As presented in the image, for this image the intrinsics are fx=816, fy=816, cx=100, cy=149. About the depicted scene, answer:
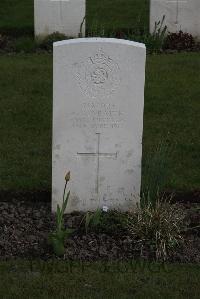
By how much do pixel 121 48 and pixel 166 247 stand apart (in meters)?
1.57

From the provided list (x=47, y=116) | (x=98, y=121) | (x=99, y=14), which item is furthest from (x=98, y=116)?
(x=99, y=14)

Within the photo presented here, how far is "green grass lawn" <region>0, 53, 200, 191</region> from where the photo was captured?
761 centimetres

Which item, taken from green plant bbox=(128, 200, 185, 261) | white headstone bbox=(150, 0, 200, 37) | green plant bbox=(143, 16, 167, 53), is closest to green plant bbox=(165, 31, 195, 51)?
green plant bbox=(143, 16, 167, 53)

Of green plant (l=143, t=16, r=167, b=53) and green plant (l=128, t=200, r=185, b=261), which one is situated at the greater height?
green plant (l=143, t=16, r=167, b=53)

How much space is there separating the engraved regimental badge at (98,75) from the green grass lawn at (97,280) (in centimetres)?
138

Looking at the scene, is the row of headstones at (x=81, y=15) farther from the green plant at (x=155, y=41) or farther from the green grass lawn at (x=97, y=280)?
the green grass lawn at (x=97, y=280)

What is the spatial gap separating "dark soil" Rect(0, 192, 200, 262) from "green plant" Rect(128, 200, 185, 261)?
6cm

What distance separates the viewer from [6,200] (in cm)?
705

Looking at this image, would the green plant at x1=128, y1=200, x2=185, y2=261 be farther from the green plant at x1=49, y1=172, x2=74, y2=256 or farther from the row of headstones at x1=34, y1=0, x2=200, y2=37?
the row of headstones at x1=34, y1=0, x2=200, y2=37

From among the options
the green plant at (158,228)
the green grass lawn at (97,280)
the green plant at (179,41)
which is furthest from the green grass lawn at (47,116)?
the green grass lawn at (97,280)

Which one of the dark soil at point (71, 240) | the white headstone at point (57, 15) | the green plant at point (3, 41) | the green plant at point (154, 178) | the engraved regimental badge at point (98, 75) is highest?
the white headstone at point (57, 15)

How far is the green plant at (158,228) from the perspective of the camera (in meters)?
6.13

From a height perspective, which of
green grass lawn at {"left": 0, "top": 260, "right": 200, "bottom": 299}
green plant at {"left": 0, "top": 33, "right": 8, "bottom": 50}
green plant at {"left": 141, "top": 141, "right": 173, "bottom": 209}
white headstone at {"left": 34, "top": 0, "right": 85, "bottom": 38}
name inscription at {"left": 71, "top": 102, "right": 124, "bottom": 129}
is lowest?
green grass lawn at {"left": 0, "top": 260, "right": 200, "bottom": 299}

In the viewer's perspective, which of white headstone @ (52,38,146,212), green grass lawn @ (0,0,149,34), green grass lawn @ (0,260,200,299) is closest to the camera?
green grass lawn @ (0,260,200,299)
